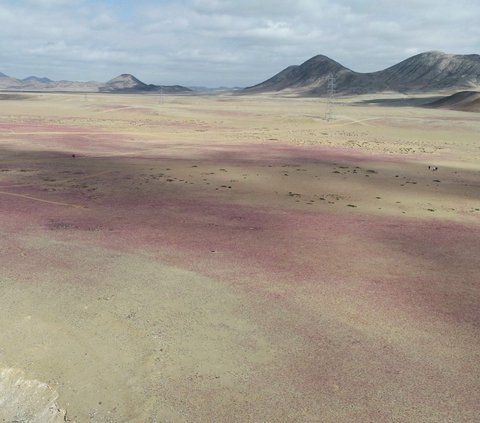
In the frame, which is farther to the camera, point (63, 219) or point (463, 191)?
point (463, 191)

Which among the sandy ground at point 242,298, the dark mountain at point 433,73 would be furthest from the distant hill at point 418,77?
the sandy ground at point 242,298

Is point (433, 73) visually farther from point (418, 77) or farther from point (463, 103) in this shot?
point (463, 103)

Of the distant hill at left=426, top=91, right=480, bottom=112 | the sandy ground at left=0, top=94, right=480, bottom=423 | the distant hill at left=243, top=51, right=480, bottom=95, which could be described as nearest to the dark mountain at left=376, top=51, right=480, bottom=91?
the distant hill at left=243, top=51, right=480, bottom=95

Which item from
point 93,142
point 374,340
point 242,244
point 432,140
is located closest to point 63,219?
point 242,244

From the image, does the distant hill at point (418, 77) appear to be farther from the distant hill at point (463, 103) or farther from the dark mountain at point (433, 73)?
the distant hill at point (463, 103)

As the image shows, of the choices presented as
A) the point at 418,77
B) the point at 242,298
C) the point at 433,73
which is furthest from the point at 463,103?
the point at 242,298

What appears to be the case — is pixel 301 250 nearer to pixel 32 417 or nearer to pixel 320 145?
pixel 32 417

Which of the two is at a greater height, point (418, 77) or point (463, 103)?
point (418, 77)
